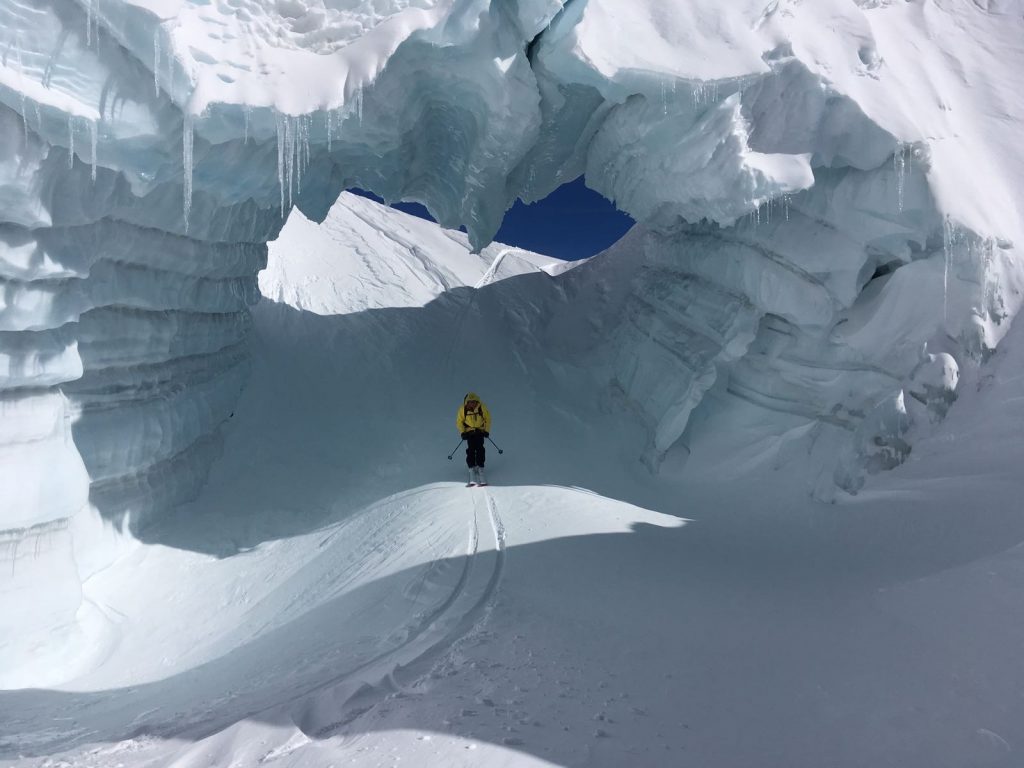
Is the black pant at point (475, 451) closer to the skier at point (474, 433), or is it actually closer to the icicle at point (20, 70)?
the skier at point (474, 433)

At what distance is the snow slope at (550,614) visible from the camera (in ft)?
10.1

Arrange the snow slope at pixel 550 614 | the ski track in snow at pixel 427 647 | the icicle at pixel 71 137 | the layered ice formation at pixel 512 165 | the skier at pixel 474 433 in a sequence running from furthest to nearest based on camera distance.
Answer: the skier at pixel 474 433 < the layered ice formation at pixel 512 165 < the icicle at pixel 71 137 < the ski track in snow at pixel 427 647 < the snow slope at pixel 550 614

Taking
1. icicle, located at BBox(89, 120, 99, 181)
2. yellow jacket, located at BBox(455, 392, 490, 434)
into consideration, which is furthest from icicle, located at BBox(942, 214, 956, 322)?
icicle, located at BBox(89, 120, 99, 181)

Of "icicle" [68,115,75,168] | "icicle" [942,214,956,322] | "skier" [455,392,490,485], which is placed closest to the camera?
"icicle" [68,115,75,168]

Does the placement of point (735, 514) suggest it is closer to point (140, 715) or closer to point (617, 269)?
point (140, 715)

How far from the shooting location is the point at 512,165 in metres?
7.52

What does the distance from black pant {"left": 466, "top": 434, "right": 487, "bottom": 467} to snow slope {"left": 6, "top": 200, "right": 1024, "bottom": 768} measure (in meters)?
0.33

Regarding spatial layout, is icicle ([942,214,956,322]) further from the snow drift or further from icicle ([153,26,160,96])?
icicle ([153,26,160,96])

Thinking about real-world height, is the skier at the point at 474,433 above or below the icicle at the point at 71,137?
below

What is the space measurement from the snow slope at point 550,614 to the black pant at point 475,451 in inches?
13.0

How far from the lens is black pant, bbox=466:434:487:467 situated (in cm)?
750

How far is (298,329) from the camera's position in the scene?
36.0 ft

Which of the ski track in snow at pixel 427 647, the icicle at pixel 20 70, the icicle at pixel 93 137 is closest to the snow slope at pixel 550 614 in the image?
the ski track in snow at pixel 427 647

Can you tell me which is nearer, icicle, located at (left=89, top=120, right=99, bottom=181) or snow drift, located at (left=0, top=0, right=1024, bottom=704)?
icicle, located at (left=89, top=120, right=99, bottom=181)
